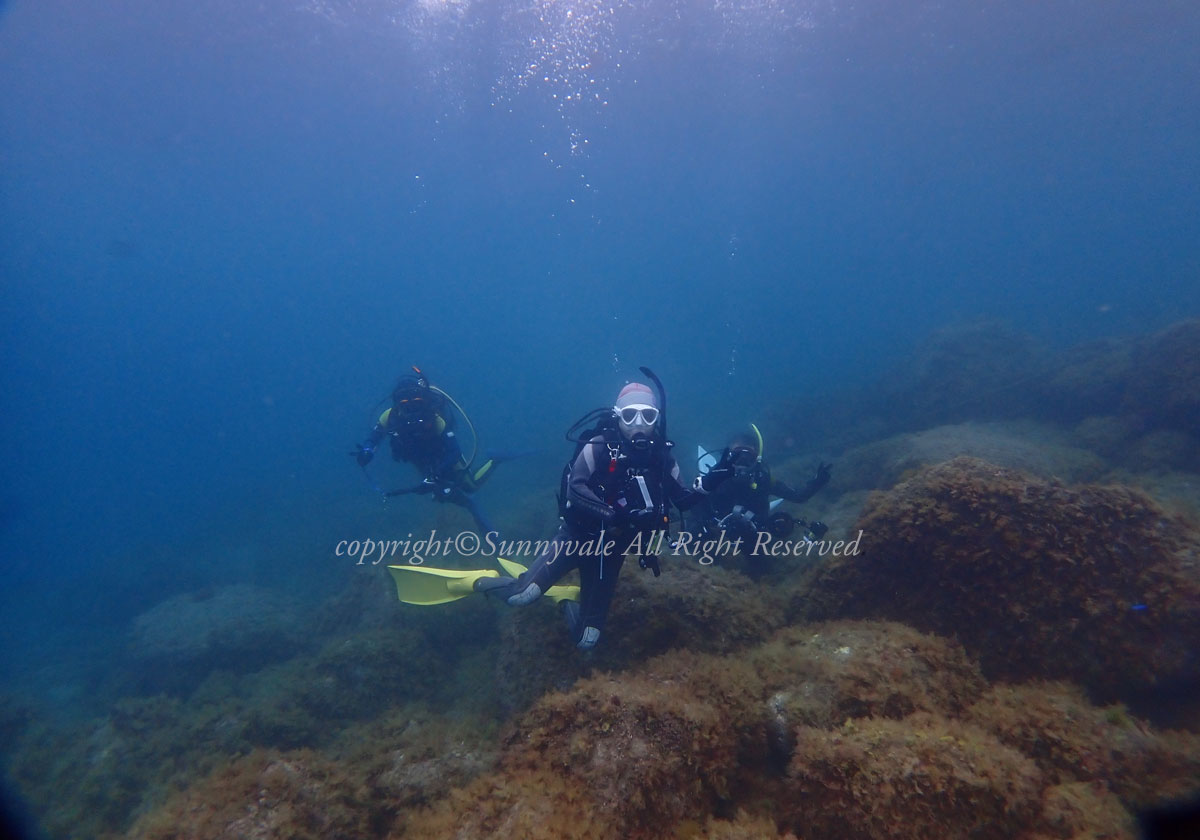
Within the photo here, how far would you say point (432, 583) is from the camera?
671cm

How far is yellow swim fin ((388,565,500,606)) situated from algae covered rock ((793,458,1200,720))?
4.69 metres

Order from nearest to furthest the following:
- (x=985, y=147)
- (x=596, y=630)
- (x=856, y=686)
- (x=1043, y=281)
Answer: (x=856, y=686) < (x=596, y=630) < (x=985, y=147) < (x=1043, y=281)

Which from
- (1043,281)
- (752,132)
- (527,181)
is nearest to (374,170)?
(527,181)

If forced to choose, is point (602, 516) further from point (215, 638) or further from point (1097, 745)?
point (215, 638)

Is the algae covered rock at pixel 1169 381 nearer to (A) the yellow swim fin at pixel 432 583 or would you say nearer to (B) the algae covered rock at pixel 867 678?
(B) the algae covered rock at pixel 867 678

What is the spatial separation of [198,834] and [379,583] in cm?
836

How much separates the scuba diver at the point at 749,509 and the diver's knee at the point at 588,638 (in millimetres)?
2883

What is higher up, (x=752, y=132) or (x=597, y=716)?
(x=752, y=132)

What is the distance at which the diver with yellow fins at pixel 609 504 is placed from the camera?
16.8ft

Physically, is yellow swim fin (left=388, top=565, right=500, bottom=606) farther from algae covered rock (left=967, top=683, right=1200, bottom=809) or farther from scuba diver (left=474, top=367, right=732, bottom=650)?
algae covered rock (left=967, top=683, right=1200, bottom=809)

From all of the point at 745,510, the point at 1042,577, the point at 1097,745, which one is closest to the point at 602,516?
the point at 745,510

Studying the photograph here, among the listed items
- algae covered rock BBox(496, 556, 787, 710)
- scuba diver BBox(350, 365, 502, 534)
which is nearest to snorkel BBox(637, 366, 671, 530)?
algae covered rock BBox(496, 556, 787, 710)

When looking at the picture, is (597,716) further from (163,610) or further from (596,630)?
(163,610)

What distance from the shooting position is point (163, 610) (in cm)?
1346
